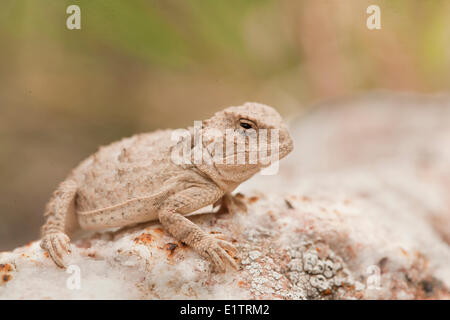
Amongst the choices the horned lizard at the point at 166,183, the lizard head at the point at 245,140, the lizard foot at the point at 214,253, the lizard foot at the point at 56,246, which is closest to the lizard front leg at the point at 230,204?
the horned lizard at the point at 166,183

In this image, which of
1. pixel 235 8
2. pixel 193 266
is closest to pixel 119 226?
pixel 193 266

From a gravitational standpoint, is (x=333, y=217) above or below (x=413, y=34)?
below

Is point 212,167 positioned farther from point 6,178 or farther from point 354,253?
point 6,178

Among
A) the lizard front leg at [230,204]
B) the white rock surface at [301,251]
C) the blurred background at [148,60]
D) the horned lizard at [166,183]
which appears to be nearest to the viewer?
the white rock surface at [301,251]

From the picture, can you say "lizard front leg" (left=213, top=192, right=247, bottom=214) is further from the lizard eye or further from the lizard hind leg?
the lizard hind leg

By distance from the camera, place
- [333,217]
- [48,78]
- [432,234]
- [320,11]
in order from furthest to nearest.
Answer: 1. [320,11]
2. [48,78]
3. [432,234]
4. [333,217]

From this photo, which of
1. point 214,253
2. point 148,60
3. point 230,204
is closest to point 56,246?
point 214,253

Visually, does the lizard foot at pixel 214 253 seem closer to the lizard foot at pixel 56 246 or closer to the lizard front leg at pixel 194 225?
the lizard front leg at pixel 194 225
